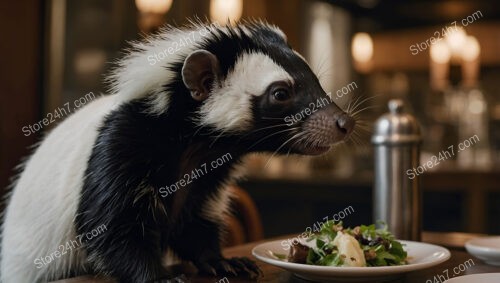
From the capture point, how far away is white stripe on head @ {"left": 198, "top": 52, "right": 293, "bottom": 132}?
121 cm

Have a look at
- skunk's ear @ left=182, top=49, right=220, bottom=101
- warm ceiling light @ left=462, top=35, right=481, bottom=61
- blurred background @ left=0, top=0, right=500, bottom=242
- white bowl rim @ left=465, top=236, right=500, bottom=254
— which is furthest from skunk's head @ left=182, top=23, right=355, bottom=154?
warm ceiling light @ left=462, top=35, right=481, bottom=61

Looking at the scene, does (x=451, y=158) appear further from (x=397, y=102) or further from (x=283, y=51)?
(x=283, y=51)

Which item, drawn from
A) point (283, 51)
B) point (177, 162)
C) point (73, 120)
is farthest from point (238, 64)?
point (73, 120)

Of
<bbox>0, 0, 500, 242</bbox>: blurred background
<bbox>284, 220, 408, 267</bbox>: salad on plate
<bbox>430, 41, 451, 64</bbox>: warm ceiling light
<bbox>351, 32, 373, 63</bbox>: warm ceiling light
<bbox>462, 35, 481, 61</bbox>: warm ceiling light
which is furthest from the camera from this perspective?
<bbox>351, 32, 373, 63</bbox>: warm ceiling light

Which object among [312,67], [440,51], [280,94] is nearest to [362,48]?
[440,51]

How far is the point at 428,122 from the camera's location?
7.64 metres

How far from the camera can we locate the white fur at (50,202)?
4.02ft

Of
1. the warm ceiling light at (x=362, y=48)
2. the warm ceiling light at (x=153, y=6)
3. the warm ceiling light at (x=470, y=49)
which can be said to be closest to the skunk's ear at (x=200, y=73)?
the warm ceiling light at (x=153, y=6)

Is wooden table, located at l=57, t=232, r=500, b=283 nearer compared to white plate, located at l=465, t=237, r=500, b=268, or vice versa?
wooden table, located at l=57, t=232, r=500, b=283

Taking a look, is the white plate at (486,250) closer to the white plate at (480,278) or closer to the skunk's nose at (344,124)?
the white plate at (480,278)

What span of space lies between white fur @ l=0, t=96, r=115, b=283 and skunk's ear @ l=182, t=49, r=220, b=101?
0.60 feet

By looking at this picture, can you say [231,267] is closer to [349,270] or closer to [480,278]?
[349,270]

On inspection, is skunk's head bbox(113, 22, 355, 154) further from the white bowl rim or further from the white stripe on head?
the white bowl rim

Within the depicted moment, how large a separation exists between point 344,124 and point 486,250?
0.41 metres
